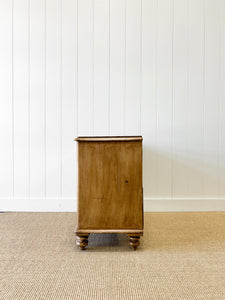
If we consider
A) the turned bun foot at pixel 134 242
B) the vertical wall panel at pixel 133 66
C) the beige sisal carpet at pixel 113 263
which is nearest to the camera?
the beige sisal carpet at pixel 113 263

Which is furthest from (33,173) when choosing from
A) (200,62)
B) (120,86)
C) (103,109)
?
(200,62)

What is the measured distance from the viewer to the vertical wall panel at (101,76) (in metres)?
2.67

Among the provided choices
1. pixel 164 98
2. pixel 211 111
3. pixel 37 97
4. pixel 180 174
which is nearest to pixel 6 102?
pixel 37 97

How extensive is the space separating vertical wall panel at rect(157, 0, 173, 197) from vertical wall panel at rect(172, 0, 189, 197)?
0.13 ft

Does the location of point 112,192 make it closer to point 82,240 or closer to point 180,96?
point 82,240

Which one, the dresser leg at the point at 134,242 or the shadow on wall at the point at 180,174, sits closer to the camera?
the dresser leg at the point at 134,242

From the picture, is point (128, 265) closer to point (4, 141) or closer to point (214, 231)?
point (214, 231)

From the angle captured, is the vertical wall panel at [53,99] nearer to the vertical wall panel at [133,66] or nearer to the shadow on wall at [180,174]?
the vertical wall panel at [133,66]

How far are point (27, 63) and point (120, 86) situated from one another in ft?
2.95

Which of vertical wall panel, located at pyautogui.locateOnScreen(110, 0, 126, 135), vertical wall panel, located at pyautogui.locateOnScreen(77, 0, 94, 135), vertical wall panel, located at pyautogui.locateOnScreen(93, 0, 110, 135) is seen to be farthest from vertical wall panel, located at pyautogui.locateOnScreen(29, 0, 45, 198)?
vertical wall panel, located at pyautogui.locateOnScreen(110, 0, 126, 135)

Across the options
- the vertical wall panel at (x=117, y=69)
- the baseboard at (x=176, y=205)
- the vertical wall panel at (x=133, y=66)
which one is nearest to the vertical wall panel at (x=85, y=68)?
the vertical wall panel at (x=117, y=69)

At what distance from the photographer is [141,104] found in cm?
269

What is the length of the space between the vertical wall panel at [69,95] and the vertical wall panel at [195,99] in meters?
1.08

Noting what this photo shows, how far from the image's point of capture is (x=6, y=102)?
8.94ft
